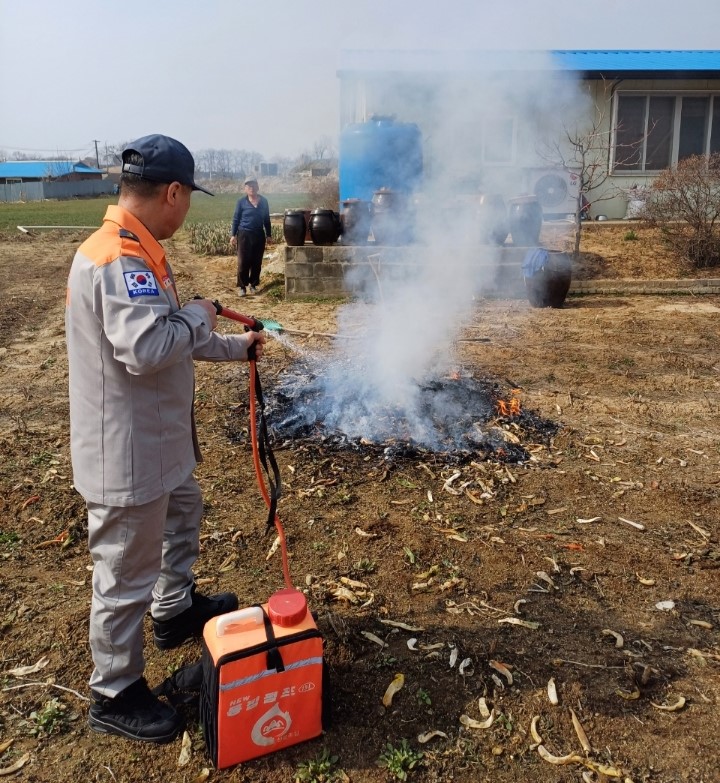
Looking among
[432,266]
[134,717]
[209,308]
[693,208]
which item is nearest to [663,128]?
[693,208]

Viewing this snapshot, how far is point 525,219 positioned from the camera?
11062mm

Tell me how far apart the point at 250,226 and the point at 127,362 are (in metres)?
9.23

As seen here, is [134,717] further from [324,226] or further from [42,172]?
[42,172]

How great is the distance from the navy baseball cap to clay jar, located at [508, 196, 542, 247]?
9.66 m

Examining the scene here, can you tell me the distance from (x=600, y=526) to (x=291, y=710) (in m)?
2.36

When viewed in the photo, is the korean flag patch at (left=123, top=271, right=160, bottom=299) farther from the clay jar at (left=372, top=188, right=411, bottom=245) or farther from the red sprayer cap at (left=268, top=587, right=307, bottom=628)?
the clay jar at (left=372, top=188, right=411, bottom=245)

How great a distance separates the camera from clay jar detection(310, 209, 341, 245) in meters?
10.9

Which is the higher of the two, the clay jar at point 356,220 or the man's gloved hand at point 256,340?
the clay jar at point 356,220

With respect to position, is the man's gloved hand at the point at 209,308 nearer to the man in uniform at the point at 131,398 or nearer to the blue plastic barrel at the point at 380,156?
the man in uniform at the point at 131,398

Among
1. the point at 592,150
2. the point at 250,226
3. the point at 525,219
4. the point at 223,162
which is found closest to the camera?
the point at 250,226

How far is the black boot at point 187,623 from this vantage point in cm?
285

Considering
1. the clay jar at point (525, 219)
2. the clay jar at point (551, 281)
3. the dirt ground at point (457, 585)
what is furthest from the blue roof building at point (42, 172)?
the dirt ground at point (457, 585)

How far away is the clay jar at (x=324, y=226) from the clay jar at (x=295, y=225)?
0.22 m

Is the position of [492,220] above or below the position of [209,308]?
above
